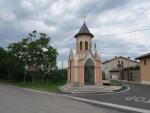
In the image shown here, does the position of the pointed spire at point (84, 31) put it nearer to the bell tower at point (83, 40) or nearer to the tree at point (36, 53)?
the bell tower at point (83, 40)

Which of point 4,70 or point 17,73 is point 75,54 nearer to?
point 17,73

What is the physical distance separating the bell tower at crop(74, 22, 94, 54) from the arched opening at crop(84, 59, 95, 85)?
1950 mm

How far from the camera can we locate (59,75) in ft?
181

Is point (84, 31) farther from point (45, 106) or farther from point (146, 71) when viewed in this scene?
point (45, 106)

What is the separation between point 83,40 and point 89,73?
181 inches

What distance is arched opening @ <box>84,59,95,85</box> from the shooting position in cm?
3288

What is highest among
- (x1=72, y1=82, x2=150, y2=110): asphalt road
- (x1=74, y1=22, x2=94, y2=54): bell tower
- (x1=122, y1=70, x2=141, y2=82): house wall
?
(x1=74, y1=22, x2=94, y2=54): bell tower

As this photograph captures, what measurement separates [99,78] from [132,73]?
28.0 m

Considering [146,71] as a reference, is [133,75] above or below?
below

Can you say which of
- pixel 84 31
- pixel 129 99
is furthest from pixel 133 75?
pixel 129 99

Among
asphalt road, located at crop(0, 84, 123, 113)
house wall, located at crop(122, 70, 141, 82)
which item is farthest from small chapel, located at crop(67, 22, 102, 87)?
house wall, located at crop(122, 70, 141, 82)

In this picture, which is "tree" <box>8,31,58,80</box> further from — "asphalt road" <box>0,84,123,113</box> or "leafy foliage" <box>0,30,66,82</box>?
"asphalt road" <box>0,84,123,113</box>

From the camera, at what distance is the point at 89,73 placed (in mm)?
33250

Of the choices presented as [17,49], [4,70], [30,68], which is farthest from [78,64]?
[4,70]
